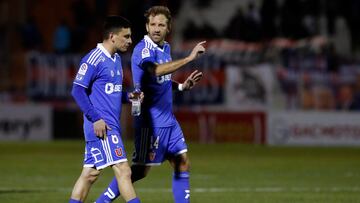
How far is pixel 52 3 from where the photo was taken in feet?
109

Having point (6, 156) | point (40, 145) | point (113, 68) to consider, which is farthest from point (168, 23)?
point (40, 145)

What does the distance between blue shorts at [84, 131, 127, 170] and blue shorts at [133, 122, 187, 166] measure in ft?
2.99

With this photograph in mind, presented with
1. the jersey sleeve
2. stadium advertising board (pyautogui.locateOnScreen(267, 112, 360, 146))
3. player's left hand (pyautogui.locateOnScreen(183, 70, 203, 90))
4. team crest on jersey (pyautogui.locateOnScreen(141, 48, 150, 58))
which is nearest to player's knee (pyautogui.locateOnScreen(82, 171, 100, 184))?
the jersey sleeve

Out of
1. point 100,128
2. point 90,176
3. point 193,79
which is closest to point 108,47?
point 100,128

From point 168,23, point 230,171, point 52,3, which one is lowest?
point 230,171

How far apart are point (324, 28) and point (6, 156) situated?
1178cm

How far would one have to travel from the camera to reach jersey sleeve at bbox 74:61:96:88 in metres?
10.0

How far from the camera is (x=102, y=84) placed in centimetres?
1016

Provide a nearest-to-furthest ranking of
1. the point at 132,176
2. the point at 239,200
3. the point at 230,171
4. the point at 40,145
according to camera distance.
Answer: the point at 132,176 → the point at 239,200 → the point at 230,171 → the point at 40,145

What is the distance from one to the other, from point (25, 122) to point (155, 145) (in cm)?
1909

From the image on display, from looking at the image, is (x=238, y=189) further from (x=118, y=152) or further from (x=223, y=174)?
(x=118, y=152)

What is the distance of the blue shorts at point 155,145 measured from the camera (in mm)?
11055

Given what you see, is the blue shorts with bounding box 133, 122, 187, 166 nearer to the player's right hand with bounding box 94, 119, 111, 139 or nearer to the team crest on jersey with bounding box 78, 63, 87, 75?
the player's right hand with bounding box 94, 119, 111, 139

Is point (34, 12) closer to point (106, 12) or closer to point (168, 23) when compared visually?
point (106, 12)
